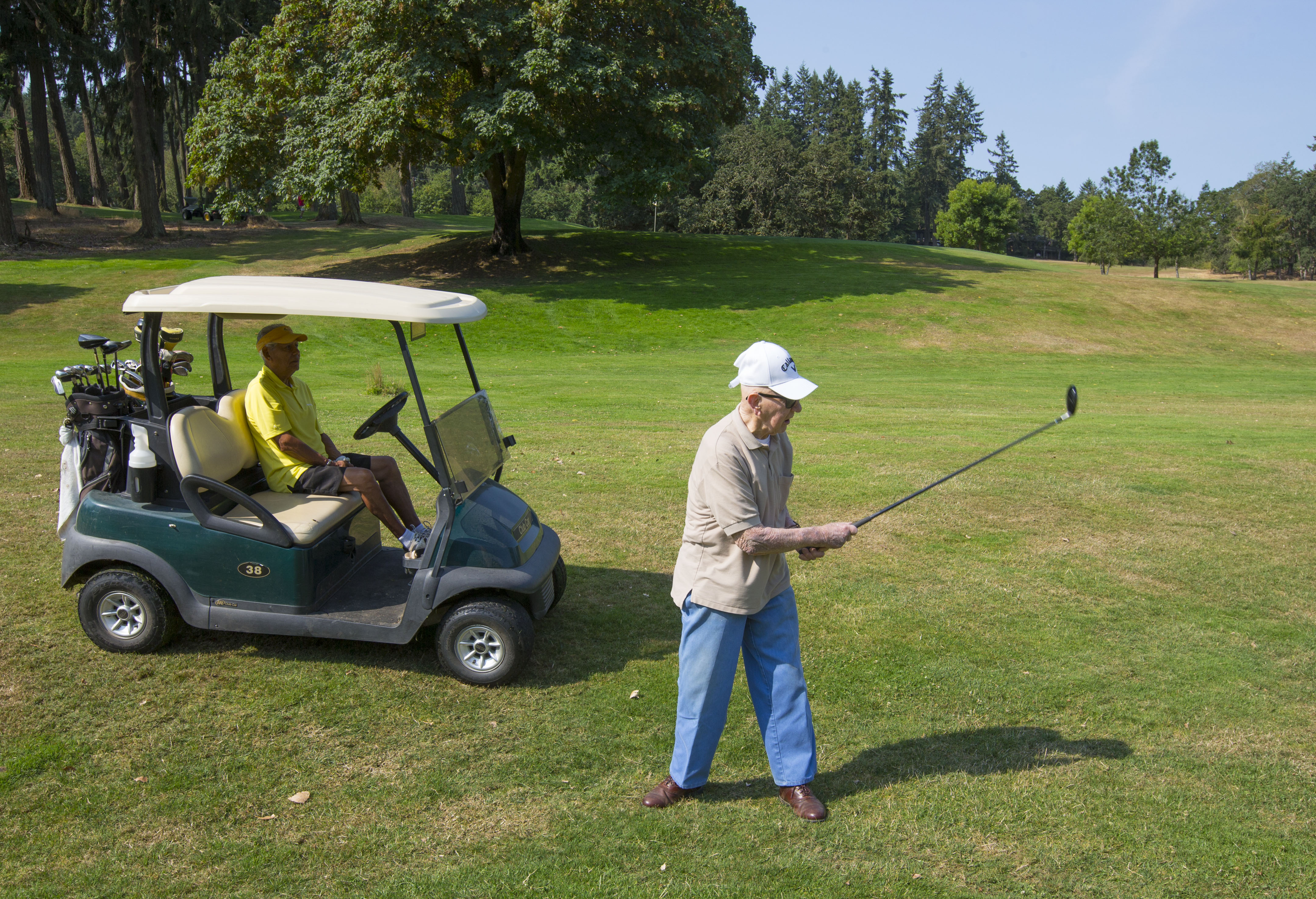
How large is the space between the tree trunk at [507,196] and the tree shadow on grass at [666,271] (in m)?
0.61

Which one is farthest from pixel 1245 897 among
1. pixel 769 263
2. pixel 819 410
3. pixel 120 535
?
pixel 769 263

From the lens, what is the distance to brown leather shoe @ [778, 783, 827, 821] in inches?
161

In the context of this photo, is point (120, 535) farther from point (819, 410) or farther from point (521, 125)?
point (521, 125)


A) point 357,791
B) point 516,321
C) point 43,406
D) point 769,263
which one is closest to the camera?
point 357,791

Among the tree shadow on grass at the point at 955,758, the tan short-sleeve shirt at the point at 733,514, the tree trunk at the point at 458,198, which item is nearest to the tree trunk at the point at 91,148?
the tree trunk at the point at 458,198

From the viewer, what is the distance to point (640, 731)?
→ 15.9 feet

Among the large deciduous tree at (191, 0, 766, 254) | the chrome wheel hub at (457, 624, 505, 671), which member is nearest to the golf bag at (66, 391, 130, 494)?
the chrome wheel hub at (457, 624, 505, 671)

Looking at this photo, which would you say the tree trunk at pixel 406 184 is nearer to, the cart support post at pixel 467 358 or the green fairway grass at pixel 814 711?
the green fairway grass at pixel 814 711

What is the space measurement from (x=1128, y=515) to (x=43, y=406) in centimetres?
1366

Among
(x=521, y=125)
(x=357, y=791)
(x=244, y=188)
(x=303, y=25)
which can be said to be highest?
(x=303, y=25)

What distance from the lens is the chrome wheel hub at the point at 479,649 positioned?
516 centimetres

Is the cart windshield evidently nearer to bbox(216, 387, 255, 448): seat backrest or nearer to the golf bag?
bbox(216, 387, 255, 448): seat backrest

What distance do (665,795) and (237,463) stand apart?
3331mm

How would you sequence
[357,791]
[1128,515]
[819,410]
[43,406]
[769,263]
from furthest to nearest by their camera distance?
1. [769,263]
2. [819,410]
3. [43,406]
4. [1128,515]
5. [357,791]
